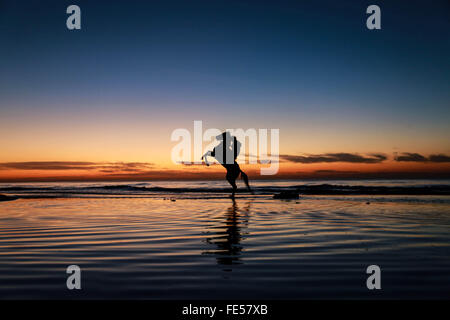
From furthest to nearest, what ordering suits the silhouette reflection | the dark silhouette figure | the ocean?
the dark silhouette figure → the silhouette reflection → the ocean

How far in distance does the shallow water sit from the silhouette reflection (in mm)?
20

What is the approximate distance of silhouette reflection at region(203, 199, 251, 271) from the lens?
5586 mm

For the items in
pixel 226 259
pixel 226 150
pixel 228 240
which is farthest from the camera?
pixel 226 150

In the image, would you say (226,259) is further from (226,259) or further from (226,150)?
(226,150)

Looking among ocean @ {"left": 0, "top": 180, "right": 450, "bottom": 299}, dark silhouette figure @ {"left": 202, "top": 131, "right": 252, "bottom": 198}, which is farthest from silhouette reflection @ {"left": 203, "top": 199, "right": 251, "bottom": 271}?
dark silhouette figure @ {"left": 202, "top": 131, "right": 252, "bottom": 198}

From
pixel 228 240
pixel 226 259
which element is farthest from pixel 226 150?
pixel 226 259

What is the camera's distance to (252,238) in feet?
24.2

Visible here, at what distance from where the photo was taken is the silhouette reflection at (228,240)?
5586 mm

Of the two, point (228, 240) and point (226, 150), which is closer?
point (228, 240)

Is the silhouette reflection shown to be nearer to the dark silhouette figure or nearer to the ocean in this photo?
the ocean

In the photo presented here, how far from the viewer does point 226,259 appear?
552cm

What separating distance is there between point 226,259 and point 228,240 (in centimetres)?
168
